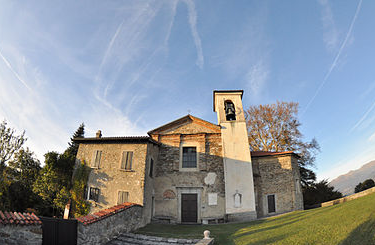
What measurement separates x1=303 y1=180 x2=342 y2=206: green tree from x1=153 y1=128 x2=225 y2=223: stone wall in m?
13.2

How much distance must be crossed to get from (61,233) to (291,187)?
13.7 m

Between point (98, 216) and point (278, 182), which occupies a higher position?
point (278, 182)

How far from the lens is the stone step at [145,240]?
7.66 m

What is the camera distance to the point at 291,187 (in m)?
13.6

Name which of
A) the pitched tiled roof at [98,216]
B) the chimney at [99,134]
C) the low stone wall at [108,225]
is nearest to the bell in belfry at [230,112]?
→ the low stone wall at [108,225]

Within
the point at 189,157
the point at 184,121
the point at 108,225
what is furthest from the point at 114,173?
the point at 184,121

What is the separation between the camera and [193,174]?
13711mm

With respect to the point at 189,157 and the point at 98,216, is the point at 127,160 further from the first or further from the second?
the point at 98,216

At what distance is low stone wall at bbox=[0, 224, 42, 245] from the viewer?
483 cm

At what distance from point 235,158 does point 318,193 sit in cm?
1324

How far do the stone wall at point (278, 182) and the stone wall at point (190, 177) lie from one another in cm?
307

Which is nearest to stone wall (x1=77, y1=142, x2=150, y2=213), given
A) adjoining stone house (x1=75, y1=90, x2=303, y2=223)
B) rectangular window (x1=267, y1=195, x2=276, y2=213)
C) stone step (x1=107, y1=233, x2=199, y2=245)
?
adjoining stone house (x1=75, y1=90, x2=303, y2=223)

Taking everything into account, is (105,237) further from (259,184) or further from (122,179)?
(259,184)

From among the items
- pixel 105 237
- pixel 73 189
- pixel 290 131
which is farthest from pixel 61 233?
pixel 290 131
